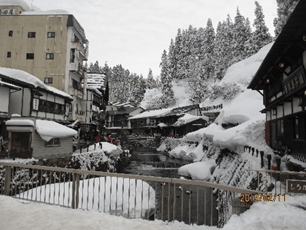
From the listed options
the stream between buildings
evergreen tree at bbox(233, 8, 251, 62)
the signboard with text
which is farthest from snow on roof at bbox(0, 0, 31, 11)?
evergreen tree at bbox(233, 8, 251, 62)

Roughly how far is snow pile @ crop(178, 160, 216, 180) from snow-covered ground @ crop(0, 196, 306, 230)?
49.1 ft

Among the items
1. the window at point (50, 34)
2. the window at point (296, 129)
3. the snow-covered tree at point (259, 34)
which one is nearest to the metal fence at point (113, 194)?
the window at point (296, 129)

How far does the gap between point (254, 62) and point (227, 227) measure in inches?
2029

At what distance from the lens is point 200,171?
70.0ft

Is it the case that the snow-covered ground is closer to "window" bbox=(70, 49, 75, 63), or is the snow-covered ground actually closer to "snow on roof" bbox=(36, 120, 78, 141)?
"snow on roof" bbox=(36, 120, 78, 141)

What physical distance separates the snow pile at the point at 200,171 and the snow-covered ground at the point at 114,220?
49.1 feet

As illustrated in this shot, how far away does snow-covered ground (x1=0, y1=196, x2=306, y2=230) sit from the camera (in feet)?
16.7

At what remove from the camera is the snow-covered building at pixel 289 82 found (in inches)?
366

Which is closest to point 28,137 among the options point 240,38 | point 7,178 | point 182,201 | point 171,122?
point 7,178

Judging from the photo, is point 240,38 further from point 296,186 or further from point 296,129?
point 296,186

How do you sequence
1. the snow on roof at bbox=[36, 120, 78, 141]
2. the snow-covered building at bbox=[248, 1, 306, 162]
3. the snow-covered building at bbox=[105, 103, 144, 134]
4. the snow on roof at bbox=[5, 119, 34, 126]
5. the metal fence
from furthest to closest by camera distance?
1. the snow-covered building at bbox=[105, 103, 144, 134]
2. the snow on roof at bbox=[36, 120, 78, 141]
3. the snow on roof at bbox=[5, 119, 34, 126]
4. the snow-covered building at bbox=[248, 1, 306, 162]
5. the metal fence

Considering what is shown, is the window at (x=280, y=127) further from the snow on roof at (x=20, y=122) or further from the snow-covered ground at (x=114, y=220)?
the snow on roof at (x=20, y=122)

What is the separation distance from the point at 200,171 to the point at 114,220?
55.7 ft

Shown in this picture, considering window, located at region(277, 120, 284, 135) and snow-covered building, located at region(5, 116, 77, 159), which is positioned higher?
window, located at region(277, 120, 284, 135)
